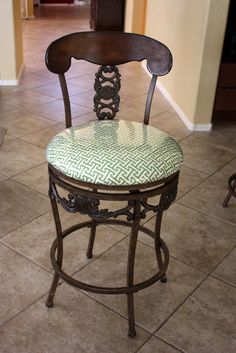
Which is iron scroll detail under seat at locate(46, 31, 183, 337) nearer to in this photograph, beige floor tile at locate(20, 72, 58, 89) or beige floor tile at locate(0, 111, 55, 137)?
beige floor tile at locate(0, 111, 55, 137)

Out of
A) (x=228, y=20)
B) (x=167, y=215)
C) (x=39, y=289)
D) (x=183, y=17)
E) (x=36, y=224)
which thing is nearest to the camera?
(x=39, y=289)

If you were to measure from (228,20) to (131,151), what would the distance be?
2.15 metres

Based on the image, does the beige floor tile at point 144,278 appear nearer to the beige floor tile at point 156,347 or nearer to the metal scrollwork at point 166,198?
the beige floor tile at point 156,347

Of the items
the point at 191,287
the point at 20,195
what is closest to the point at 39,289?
the point at 191,287

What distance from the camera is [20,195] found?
84.3 inches

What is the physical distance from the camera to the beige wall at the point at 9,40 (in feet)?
12.1

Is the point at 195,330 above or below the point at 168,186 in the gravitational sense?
below

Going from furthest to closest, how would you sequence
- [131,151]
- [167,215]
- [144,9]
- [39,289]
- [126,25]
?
[126,25] → [144,9] → [167,215] → [39,289] → [131,151]

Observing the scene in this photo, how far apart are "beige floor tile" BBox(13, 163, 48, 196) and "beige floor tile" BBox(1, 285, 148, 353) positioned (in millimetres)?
817

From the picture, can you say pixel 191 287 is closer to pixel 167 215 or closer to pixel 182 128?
pixel 167 215

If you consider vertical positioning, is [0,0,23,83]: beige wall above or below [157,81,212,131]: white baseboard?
above

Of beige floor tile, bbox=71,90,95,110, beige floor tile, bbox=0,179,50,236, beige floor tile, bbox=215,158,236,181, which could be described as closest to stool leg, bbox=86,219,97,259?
beige floor tile, bbox=0,179,50,236

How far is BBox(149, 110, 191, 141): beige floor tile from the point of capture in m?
3.07

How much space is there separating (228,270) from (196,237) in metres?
0.24
